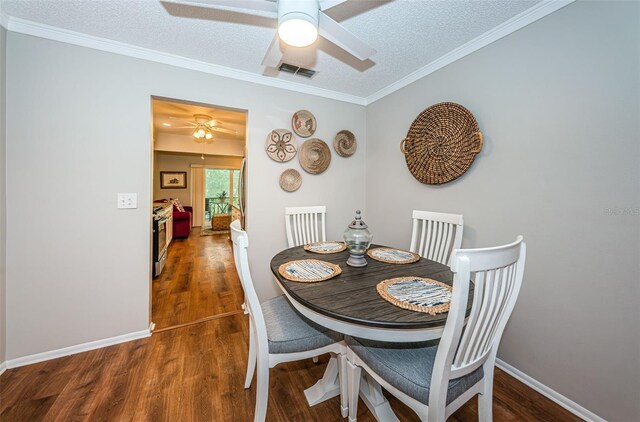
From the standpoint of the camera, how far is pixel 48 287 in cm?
175

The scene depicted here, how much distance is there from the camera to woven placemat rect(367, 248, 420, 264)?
1.55m

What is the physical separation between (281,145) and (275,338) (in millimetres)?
1867

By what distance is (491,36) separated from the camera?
1694mm

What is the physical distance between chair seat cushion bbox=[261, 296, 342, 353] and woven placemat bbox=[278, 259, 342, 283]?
0.90ft

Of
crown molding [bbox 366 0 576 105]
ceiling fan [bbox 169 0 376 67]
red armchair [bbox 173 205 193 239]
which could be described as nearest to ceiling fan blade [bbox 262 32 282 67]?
ceiling fan [bbox 169 0 376 67]

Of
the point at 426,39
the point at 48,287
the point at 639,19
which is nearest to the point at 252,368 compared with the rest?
the point at 48,287

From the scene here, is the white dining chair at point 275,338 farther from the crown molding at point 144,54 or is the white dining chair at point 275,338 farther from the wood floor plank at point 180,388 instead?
the crown molding at point 144,54

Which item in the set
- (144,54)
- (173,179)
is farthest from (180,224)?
(144,54)

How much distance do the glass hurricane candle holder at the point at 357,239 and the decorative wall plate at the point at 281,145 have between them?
1.38m

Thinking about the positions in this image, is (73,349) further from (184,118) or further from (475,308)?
(184,118)

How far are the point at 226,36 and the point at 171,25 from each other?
14.1 inches

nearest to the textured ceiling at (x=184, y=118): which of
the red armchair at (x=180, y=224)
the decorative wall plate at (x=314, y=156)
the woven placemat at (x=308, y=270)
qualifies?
the decorative wall plate at (x=314, y=156)

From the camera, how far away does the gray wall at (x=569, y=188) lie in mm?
1191

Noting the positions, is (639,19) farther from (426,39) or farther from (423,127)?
(423,127)
